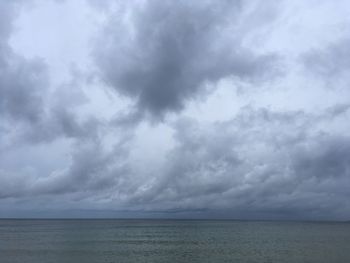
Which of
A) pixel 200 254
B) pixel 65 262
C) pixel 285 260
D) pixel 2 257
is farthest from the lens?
pixel 200 254

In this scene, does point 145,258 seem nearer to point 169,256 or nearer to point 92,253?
point 169,256

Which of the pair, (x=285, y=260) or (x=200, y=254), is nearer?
(x=285, y=260)

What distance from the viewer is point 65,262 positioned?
229 feet

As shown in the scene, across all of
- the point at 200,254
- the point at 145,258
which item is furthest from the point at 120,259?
the point at 200,254

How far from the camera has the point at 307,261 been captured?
73188mm

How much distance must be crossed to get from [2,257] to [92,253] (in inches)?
661

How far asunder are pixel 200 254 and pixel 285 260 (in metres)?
17.6

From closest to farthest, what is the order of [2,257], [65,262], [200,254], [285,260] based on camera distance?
[65,262]
[285,260]
[2,257]
[200,254]

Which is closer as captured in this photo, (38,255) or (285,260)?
(285,260)

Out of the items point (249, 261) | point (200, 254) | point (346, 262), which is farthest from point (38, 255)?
point (346, 262)

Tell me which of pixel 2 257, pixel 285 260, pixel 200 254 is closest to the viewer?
pixel 285 260

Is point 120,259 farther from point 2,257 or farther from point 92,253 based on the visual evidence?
point 2,257

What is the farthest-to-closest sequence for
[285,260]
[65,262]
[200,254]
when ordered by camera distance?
[200,254] → [285,260] → [65,262]

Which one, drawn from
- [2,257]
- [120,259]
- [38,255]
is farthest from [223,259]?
[2,257]
